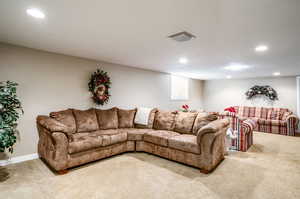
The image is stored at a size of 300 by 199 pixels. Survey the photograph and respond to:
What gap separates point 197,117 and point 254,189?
1.71 m

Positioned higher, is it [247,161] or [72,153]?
[72,153]

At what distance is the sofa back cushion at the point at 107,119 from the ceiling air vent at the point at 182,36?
250cm

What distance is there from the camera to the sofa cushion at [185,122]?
3668 millimetres

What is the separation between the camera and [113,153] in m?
3.41

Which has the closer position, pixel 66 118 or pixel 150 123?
pixel 66 118

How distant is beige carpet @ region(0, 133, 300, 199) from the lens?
210 cm

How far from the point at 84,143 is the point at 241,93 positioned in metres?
7.43

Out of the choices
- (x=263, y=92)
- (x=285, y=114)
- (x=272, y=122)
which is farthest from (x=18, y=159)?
(x=263, y=92)

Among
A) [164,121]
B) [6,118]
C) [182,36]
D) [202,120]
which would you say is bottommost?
[164,121]

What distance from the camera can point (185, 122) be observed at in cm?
377

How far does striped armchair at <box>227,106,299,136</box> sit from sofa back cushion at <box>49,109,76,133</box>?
668cm

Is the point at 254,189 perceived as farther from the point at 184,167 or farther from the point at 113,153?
the point at 113,153

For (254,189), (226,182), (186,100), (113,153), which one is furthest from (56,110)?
(186,100)

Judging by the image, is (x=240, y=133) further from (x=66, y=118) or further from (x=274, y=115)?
(x=66, y=118)
